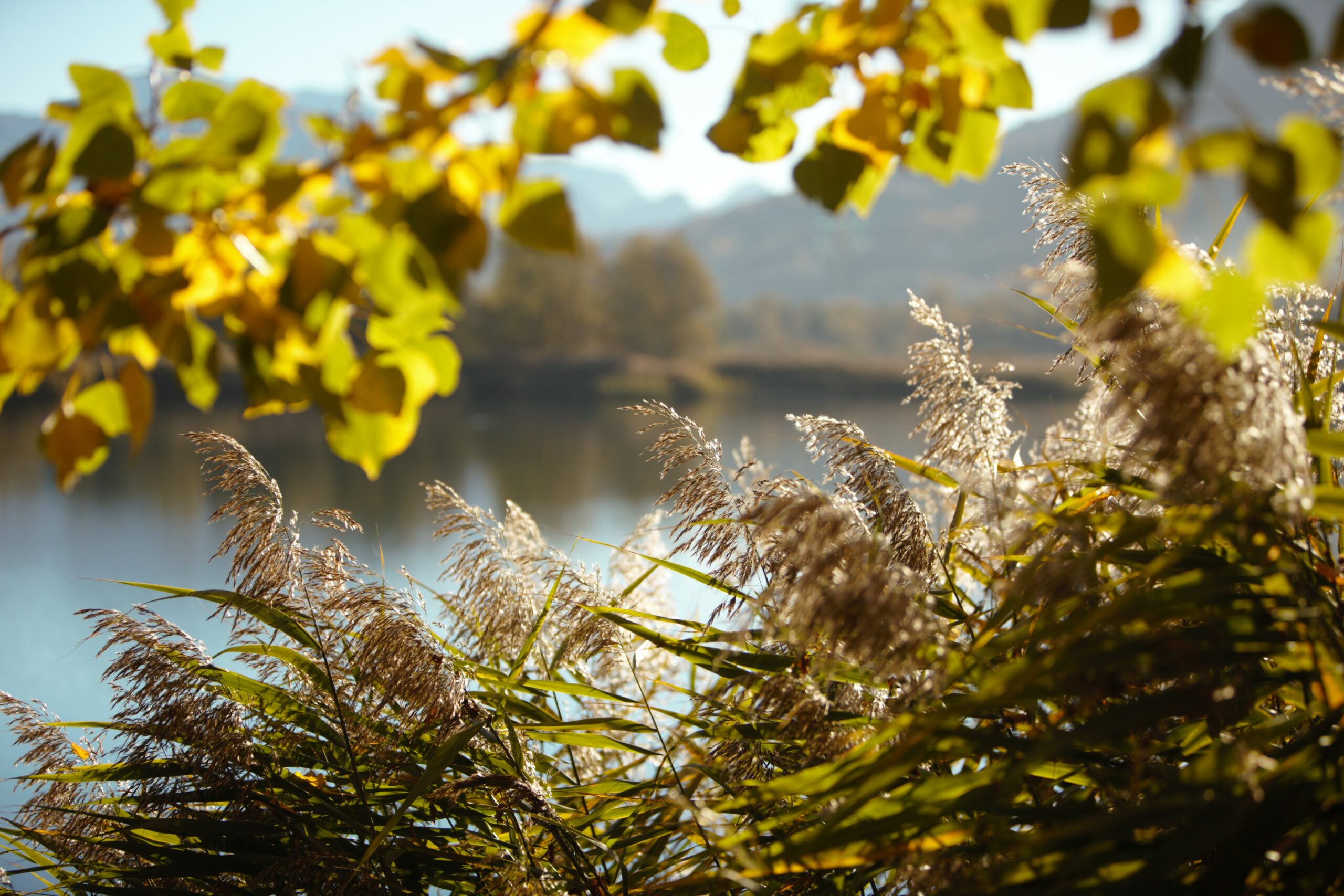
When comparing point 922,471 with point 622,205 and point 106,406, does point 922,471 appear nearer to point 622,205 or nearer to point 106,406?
point 106,406

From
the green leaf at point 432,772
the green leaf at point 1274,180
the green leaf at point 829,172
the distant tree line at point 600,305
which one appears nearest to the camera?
the green leaf at point 1274,180

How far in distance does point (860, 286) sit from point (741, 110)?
65341 millimetres

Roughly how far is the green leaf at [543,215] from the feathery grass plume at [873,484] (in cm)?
67

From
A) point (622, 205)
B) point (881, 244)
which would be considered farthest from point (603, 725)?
point (622, 205)

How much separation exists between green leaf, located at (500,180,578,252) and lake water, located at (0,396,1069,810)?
0.79 m

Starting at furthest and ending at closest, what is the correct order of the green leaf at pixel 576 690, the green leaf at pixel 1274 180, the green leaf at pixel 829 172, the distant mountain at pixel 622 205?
the distant mountain at pixel 622 205 → the green leaf at pixel 576 690 → the green leaf at pixel 829 172 → the green leaf at pixel 1274 180

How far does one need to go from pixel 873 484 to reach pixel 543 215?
2.56ft

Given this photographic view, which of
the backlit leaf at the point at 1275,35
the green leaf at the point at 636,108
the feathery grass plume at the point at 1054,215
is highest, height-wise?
the feathery grass plume at the point at 1054,215

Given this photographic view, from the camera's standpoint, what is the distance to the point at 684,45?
66cm

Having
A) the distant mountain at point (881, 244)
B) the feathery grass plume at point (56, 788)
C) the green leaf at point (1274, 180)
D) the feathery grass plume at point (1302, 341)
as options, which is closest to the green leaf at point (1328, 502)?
the feathery grass plume at point (1302, 341)

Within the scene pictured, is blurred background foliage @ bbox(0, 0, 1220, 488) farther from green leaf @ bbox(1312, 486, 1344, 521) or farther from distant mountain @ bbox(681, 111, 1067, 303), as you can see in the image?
distant mountain @ bbox(681, 111, 1067, 303)

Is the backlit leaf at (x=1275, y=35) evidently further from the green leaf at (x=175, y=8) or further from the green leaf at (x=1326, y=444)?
the green leaf at (x=175, y=8)

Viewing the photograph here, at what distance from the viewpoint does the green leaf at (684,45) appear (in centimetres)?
65

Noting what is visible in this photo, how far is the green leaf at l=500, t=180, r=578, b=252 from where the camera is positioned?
0.53 meters
